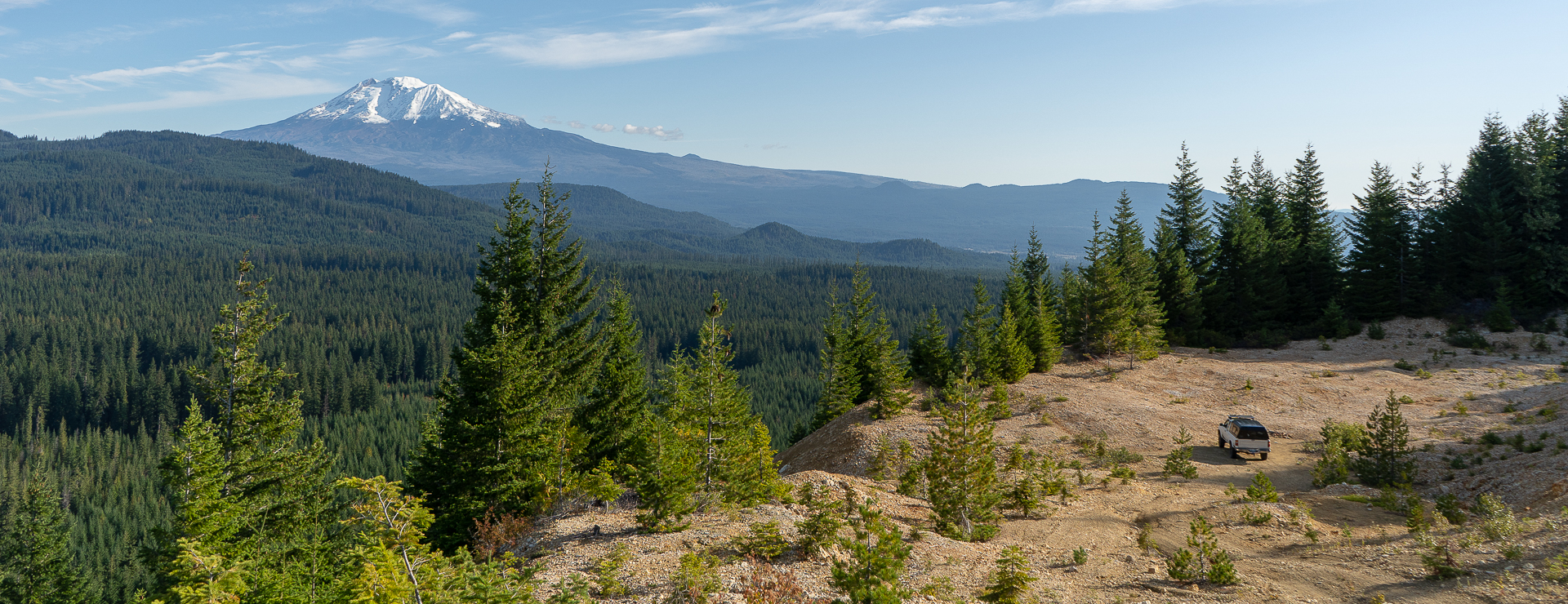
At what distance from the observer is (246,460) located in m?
25.0

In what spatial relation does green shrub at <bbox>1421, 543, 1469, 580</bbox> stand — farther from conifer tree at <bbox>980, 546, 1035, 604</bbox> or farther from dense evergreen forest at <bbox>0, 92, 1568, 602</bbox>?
dense evergreen forest at <bbox>0, 92, 1568, 602</bbox>

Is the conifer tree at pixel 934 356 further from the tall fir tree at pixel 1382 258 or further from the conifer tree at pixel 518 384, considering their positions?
the tall fir tree at pixel 1382 258

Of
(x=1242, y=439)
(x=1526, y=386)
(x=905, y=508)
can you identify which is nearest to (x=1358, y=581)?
(x=905, y=508)

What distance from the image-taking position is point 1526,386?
31.5 metres

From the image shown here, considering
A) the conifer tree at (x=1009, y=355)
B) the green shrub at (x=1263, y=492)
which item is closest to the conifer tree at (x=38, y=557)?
the conifer tree at (x=1009, y=355)

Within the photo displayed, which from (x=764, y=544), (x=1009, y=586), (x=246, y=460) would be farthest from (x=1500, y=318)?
(x=246, y=460)

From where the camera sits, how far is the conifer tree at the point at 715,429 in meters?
18.6

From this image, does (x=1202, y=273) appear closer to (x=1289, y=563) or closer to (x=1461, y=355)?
(x=1461, y=355)

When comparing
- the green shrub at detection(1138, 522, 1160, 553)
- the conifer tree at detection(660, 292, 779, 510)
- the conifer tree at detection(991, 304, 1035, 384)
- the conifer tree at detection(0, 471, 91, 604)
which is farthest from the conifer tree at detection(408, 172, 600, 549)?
the conifer tree at detection(0, 471, 91, 604)

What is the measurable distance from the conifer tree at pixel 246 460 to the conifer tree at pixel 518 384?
164 inches

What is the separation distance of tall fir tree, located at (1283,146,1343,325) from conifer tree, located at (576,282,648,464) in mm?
45842

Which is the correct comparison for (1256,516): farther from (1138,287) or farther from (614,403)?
(1138,287)

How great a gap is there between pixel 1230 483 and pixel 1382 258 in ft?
121

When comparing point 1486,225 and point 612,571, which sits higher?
point 1486,225
